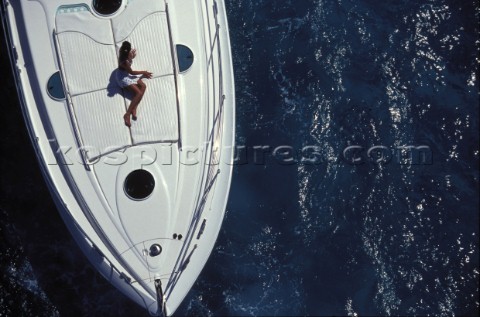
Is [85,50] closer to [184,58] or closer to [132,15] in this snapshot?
[132,15]

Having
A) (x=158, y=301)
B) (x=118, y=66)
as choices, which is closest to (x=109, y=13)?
(x=118, y=66)

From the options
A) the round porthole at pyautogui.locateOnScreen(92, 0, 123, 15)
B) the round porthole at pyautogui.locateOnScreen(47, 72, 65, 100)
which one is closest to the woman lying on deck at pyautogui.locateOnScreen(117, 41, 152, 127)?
the round porthole at pyautogui.locateOnScreen(92, 0, 123, 15)

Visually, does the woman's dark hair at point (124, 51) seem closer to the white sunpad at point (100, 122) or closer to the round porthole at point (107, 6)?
the white sunpad at point (100, 122)

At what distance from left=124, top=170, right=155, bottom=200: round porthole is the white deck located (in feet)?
0.32

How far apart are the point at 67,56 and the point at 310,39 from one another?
5.25m

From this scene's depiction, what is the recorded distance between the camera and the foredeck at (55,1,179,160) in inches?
383

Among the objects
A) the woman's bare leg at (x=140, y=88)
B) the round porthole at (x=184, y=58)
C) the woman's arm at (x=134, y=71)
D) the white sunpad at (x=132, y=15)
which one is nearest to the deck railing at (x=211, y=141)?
the round porthole at (x=184, y=58)

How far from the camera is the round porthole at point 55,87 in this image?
9.88m

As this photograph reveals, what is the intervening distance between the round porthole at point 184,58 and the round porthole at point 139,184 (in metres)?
2.08

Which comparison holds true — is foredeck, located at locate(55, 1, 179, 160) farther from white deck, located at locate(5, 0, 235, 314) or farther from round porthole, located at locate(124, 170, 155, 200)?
round porthole, located at locate(124, 170, 155, 200)

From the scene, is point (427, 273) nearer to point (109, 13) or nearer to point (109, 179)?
point (109, 179)

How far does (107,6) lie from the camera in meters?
10.1

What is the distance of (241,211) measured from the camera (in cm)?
1139

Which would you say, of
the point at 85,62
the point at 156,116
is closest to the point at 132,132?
the point at 156,116
